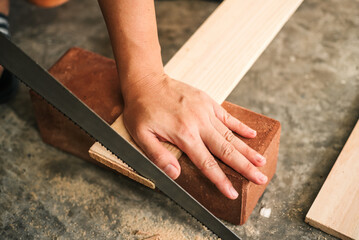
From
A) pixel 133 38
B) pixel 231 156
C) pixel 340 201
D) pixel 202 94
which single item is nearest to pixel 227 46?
pixel 202 94

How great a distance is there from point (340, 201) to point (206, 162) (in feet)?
1.96

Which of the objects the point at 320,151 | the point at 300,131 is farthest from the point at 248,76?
the point at 320,151

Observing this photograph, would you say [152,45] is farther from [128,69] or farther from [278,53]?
[278,53]

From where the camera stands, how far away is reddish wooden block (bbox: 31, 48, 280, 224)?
159 centimetres

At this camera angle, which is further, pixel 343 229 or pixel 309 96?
pixel 309 96

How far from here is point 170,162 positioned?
1.48 meters

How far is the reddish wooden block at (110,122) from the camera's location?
1.59 m

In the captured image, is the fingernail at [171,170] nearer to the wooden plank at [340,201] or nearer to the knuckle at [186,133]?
the knuckle at [186,133]

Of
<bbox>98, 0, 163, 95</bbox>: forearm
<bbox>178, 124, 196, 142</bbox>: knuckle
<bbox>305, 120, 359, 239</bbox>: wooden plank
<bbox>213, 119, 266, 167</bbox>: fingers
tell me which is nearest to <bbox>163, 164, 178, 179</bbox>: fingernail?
<bbox>178, 124, 196, 142</bbox>: knuckle

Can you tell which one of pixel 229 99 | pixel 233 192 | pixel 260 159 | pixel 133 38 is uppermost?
pixel 133 38

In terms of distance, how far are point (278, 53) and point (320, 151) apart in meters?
0.69

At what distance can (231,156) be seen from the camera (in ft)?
4.89

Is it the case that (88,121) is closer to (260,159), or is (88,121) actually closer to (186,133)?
(186,133)

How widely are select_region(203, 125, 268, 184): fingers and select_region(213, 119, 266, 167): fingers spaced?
2 cm
